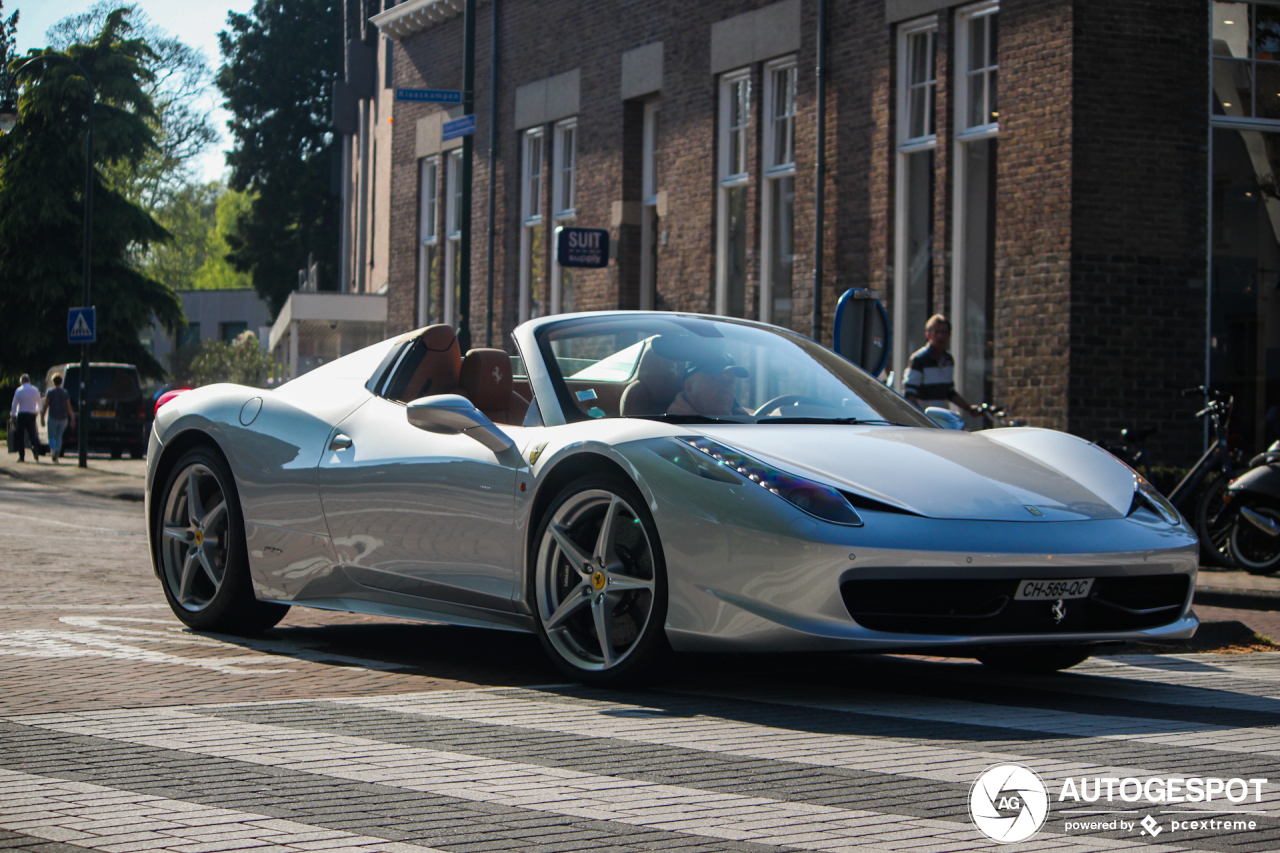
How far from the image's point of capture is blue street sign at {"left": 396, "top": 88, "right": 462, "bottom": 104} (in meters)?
17.5

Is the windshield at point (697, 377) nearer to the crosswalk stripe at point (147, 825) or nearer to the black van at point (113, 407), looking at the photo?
the crosswalk stripe at point (147, 825)

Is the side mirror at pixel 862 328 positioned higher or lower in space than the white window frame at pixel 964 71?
lower

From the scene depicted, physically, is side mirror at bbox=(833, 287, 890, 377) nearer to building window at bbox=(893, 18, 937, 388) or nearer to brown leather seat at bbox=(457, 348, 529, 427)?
brown leather seat at bbox=(457, 348, 529, 427)

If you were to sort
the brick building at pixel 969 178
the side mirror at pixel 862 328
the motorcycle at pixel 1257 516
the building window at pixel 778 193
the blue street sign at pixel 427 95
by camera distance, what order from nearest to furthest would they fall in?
the side mirror at pixel 862 328
the motorcycle at pixel 1257 516
the brick building at pixel 969 178
the blue street sign at pixel 427 95
the building window at pixel 778 193

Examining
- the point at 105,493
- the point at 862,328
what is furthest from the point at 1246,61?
the point at 105,493

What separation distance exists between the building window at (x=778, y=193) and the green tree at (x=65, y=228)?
100 ft

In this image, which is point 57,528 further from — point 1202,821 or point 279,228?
point 279,228

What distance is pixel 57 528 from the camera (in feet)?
51.1

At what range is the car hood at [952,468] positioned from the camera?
5.35 meters

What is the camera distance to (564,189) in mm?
26656

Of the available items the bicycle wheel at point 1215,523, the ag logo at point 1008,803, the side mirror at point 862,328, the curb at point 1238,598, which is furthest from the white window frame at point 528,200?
the ag logo at point 1008,803

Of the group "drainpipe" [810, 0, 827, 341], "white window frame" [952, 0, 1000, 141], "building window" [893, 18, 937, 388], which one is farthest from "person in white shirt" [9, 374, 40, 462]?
"white window frame" [952, 0, 1000, 141]

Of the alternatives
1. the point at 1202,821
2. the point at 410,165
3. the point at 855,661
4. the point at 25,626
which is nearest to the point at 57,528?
the point at 25,626

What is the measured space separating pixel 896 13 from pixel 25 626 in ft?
44.1
